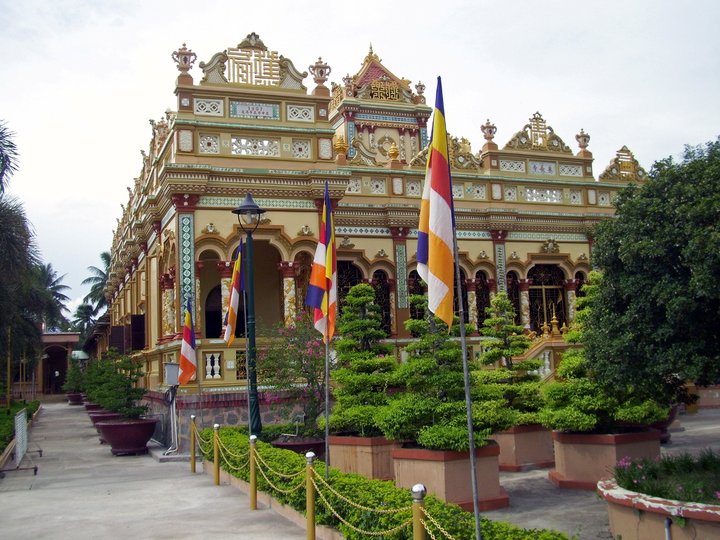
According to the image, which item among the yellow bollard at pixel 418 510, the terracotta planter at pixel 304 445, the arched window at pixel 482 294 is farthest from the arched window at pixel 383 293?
the yellow bollard at pixel 418 510

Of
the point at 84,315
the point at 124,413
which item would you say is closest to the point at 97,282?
the point at 84,315

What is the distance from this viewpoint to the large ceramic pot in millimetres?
19266

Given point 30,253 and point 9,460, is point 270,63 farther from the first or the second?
point 9,460

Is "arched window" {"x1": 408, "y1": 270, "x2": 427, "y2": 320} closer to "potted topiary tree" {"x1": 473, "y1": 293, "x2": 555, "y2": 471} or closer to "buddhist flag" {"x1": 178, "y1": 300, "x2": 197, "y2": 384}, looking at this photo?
"potted topiary tree" {"x1": 473, "y1": 293, "x2": 555, "y2": 471}

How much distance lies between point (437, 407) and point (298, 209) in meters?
9.97

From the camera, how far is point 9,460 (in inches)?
726

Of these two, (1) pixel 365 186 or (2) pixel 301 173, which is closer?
(2) pixel 301 173

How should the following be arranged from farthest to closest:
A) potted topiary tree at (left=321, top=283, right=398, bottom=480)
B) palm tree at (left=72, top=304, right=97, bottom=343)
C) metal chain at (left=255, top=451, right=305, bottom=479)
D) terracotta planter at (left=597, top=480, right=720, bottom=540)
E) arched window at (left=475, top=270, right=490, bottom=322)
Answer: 1. palm tree at (left=72, top=304, right=97, bottom=343)
2. arched window at (left=475, top=270, right=490, bottom=322)
3. potted topiary tree at (left=321, top=283, right=398, bottom=480)
4. metal chain at (left=255, top=451, right=305, bottom=479)
5. terracotta planter at (left=597, top=480, right=720, bottom=540)

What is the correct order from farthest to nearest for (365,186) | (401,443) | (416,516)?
(365,186)
(401,443)
(416,516)

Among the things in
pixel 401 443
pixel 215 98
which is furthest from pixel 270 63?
pixel 401 443

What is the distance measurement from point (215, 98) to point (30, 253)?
7144 millimetres

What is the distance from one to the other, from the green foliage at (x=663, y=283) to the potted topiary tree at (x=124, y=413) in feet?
43.4

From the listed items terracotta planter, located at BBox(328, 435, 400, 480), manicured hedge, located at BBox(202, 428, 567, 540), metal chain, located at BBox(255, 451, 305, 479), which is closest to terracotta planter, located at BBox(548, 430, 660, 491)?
terracotta planter, located at BBox(328, 435, 400, 480)

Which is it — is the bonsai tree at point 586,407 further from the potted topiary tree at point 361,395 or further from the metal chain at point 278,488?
the metal chain at point 278,488
